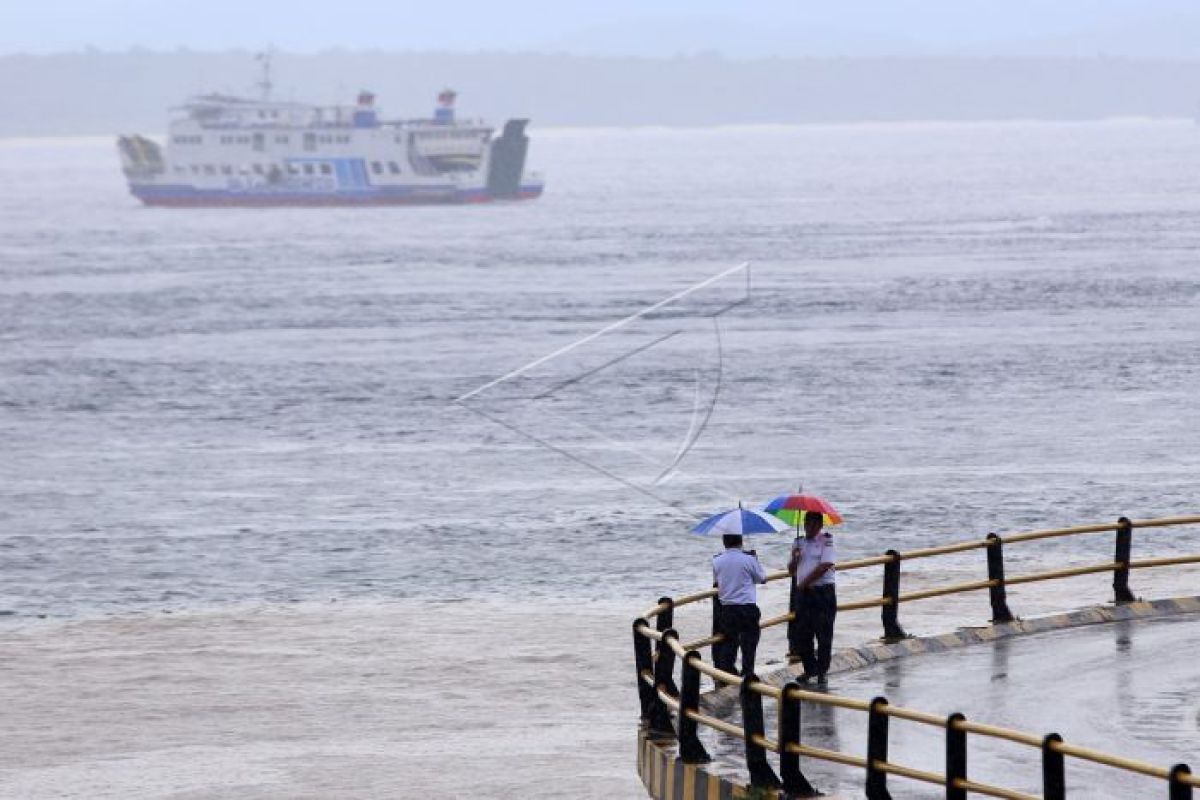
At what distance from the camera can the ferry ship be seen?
614 ft

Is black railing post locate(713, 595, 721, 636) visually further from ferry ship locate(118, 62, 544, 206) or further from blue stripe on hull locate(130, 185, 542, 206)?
blue stripe on hull locate(130, 185, 542, 206)

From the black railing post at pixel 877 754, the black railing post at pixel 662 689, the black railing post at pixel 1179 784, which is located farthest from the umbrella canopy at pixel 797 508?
the black railing post at pixel 1179 784

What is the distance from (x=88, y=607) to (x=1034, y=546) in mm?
17275

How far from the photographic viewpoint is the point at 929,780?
12.8m

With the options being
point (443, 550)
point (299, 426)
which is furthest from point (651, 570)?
point (299, 426)

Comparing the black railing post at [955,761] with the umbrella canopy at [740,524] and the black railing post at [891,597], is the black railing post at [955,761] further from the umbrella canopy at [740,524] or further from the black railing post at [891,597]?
the black railing post at [891,597]

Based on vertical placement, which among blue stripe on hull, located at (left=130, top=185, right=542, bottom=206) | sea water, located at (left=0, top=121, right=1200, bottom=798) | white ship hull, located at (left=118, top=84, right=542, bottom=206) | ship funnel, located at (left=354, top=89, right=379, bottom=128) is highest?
ship funnel, located at (left=354, top=89, right=379, bottom=128)

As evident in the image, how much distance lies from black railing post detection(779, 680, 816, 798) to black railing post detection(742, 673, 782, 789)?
17 cm

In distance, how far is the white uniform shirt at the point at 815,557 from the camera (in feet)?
59.5

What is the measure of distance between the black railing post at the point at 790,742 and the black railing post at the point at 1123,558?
6607 mm

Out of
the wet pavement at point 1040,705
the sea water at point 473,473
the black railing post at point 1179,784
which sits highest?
the black railing post at point 1179,784

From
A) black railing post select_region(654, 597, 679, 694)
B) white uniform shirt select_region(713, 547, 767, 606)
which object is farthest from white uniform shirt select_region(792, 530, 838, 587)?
black railing post select_region(654, 597, 679, 694)

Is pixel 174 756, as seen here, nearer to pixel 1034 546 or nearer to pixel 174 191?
pixel 1034 546

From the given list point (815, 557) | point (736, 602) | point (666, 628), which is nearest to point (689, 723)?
point (666, 628)
